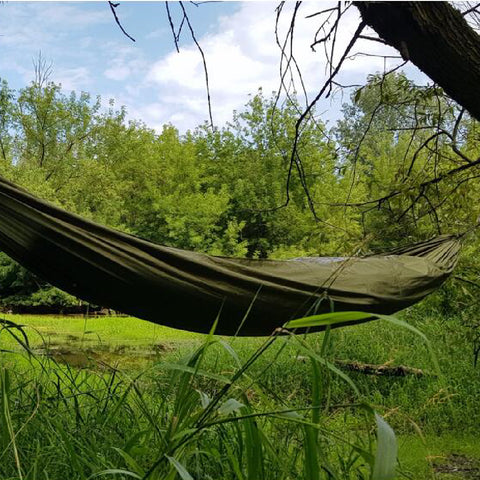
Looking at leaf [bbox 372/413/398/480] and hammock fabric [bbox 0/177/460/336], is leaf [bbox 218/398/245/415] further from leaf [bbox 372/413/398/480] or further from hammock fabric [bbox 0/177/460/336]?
hammock fabric [bbox 0/177/460/336]

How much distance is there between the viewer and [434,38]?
1.72 metres

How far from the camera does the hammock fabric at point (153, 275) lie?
1.56 meters

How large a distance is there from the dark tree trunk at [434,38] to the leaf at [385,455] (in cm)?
127

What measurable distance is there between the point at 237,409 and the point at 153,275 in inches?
28.1

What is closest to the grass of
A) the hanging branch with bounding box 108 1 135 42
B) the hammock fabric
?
the hammock fabric

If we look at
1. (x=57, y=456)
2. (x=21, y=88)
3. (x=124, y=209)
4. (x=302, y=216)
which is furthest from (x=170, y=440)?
(x=21, y=88)

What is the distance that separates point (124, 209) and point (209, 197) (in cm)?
284

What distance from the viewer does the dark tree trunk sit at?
171 centimetres

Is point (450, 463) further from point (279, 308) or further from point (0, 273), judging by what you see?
point (0, 273)

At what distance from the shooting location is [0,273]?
12.1 meters

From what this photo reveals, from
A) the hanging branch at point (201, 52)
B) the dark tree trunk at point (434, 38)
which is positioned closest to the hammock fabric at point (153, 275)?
the hanging branch at point (201, 52)

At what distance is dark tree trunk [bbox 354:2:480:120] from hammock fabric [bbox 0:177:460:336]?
0.67 meters

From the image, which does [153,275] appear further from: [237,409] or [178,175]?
[178,175]

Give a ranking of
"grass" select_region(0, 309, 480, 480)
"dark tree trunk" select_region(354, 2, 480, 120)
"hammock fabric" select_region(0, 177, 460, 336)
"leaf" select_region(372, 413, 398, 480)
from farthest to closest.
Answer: "dark tree trunk" select_region(354, 2, 480, 120)
"hammock fabric" select_region(0, 177, 460, 336)
"grass" select_region(0, 309, 480, 480)
"leaf" select_region(372, 413, 398, 480)
